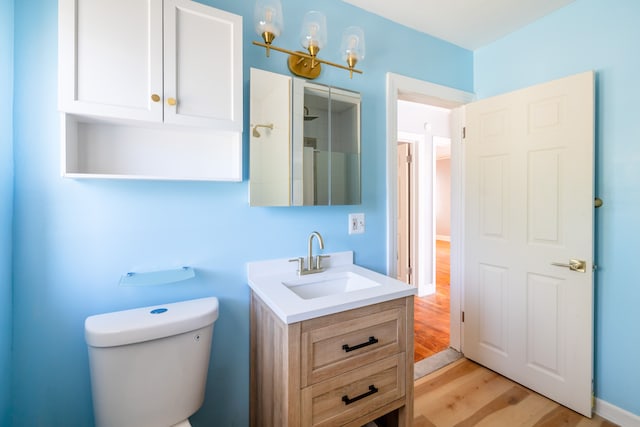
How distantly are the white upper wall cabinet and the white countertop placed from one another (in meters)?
0.51

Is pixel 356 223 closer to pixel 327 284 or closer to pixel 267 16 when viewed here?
pixel 327 284

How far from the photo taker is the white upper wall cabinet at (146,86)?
3.04ft

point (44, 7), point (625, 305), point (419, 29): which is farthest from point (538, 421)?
point (44, 7)

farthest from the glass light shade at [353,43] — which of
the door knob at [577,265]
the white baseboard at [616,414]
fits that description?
the white baseboard at [616,414]

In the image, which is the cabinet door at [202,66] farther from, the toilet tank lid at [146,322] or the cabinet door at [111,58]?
the toilet tank lid at [146,322]

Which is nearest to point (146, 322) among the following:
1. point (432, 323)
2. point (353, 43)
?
point (353, 43)

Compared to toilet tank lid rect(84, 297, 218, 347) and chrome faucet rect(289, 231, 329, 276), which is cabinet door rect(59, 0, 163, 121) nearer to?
toilet tank lid rect(84, 297, 218, 347)

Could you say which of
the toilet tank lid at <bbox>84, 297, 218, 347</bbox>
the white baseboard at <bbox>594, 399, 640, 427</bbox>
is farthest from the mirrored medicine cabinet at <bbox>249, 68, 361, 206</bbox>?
the white baseboard at <bbox>594, 399, 640, 427</bbox>

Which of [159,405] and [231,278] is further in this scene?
[231,278]

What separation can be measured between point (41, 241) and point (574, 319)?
263 centimetres

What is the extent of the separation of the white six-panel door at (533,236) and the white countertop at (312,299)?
3.57 feet

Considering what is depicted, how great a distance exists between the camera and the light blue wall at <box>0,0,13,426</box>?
3.13 feet

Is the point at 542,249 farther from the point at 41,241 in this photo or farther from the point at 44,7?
the point at 44,7

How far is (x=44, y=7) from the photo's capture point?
1046 mm
